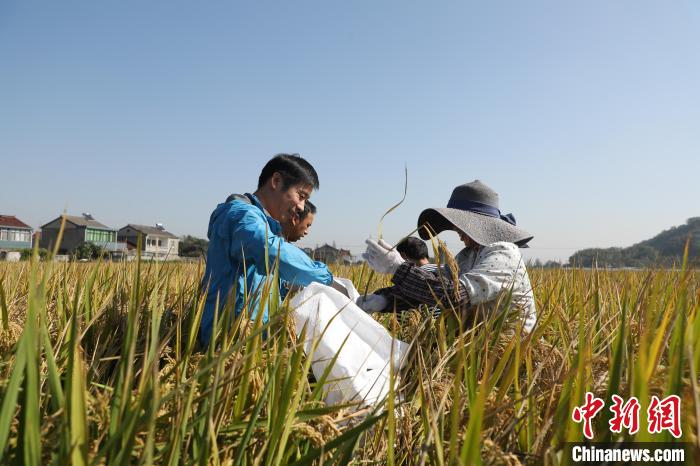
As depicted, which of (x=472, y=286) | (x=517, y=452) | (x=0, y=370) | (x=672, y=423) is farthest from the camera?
(x=472, y=286)

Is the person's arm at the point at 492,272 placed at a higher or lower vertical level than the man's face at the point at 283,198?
lower

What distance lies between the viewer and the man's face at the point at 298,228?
285cm

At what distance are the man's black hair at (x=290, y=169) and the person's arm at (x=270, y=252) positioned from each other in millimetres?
413

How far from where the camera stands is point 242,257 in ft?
6.36

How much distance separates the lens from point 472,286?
1.94m

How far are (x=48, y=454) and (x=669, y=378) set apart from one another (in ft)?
3.75

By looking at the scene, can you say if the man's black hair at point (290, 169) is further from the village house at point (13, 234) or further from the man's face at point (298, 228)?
the village house at point (13, 234)

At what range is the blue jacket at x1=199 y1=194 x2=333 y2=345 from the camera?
1832mm

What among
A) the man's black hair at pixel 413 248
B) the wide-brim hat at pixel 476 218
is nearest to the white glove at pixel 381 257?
the wide-brim hat at pixel 476 218

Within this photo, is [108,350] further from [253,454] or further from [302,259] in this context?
[253,454]

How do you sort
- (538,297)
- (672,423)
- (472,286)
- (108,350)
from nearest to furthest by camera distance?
(672,423) < (108,350) < (472,286) < (538,297)

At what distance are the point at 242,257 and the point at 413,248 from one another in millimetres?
1754

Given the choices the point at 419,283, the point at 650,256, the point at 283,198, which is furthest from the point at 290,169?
the point at 650,256

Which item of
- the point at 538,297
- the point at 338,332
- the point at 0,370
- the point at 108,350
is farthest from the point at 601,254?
the point at 0,370
